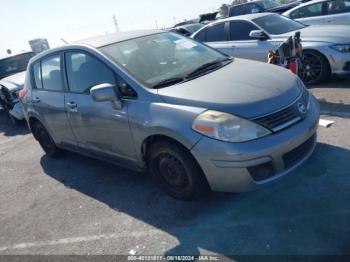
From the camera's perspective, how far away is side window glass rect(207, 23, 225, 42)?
805cm

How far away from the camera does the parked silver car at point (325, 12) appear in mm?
9289

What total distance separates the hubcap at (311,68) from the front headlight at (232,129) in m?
4.12

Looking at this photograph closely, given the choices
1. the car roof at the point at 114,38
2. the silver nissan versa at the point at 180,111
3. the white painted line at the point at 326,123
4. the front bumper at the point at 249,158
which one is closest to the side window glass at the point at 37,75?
the silver nissan versa at the point at 180,111

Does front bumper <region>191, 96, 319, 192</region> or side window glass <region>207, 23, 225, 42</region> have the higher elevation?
side window glass <region>207, 23, 225, 42</region>

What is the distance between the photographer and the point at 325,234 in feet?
9.56

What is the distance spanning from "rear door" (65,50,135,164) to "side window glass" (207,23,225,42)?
14.4 feet

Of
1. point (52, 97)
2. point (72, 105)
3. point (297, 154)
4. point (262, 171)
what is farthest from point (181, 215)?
point (52, 97)

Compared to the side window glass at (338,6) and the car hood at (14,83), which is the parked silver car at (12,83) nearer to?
the car hood at (14,83)

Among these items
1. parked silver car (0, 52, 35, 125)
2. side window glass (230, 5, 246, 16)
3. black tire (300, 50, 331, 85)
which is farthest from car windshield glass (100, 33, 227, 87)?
side window glass (230, 5, 246, 16)

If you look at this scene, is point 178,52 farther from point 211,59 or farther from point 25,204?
point 25,204

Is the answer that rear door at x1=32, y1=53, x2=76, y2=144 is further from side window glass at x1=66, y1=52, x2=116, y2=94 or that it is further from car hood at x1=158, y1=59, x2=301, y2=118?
car hood at x1=158, y1=59, x2=301, y2=118

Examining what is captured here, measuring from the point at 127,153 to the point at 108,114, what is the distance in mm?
486

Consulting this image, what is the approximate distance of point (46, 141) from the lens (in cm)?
590

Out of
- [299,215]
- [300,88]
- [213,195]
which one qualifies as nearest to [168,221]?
[213,195]
